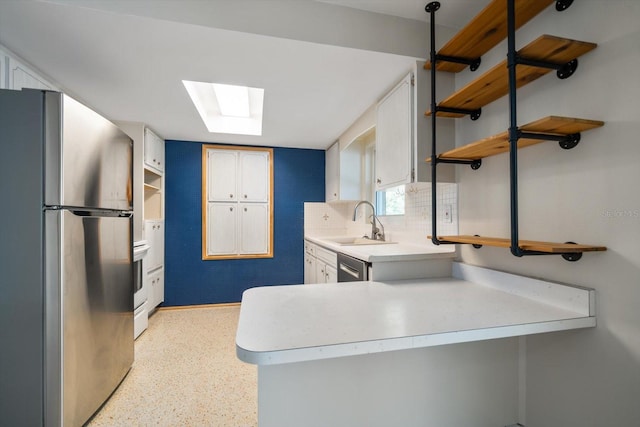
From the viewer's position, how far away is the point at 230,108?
10.0 ft

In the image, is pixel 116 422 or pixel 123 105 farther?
pixel 123 105

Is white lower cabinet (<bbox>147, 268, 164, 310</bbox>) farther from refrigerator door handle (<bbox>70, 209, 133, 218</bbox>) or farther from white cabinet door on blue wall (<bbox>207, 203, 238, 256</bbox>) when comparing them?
refrigerator door handle (<bbox>70, 209, 133, 218</bbox>)

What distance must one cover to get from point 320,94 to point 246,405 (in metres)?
2.18

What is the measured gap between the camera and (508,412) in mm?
1293

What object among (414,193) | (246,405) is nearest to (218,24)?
(414,193)

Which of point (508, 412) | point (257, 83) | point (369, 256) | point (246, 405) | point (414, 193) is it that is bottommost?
point (246, 405)

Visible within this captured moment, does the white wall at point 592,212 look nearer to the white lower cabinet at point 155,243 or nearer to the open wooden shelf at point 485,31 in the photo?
the open wooden shelf at point 485,31

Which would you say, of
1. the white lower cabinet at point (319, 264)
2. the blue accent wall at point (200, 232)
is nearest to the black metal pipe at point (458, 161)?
the white lower cabinet at point (319, 264)

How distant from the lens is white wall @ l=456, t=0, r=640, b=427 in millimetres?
940

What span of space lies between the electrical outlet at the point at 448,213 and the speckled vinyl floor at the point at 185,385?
1.67m

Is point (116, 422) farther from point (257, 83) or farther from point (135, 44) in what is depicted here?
point (257, 83)

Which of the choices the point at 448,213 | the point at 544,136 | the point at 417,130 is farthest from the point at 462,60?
the point at 448,213

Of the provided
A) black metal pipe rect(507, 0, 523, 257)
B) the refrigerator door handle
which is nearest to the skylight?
the refrigerator door handle

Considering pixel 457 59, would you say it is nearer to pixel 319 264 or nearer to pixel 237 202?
pixel 319 264
